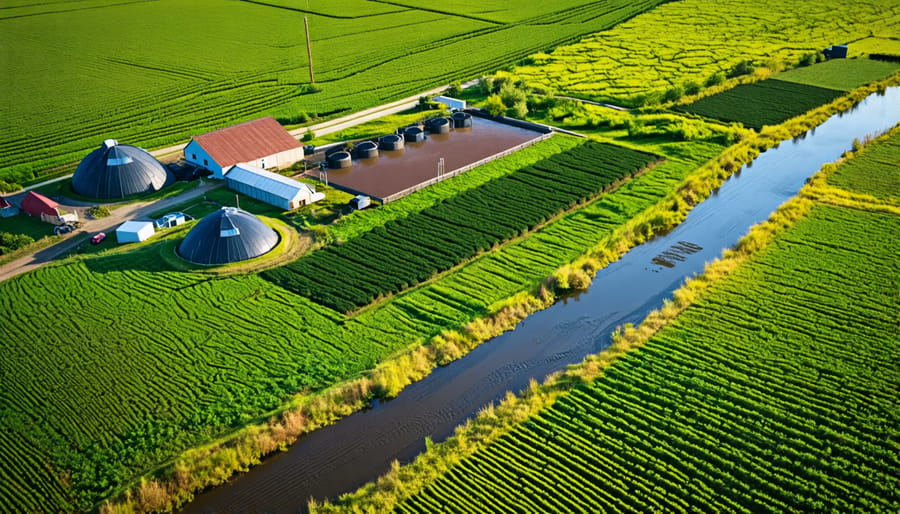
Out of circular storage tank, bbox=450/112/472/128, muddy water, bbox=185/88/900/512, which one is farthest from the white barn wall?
muddy water, bbox=185/88/900/512

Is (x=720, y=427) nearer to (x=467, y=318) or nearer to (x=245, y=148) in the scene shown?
(x=467, y=318)

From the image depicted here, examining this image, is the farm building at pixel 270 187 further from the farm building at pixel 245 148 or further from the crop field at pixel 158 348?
the crop field at pixel 158 348

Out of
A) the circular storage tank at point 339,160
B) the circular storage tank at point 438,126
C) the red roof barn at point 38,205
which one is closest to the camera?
the red roof barn at point 38,205

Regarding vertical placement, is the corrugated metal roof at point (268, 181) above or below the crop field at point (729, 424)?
above

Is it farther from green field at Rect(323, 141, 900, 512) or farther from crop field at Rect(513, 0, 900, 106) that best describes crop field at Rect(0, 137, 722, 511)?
crop field at Rect(513, 0, 900, 106)

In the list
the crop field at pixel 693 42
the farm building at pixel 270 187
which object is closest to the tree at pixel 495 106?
the crop field at pixel 693 42

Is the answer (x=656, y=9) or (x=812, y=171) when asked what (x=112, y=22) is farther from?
(x=812, y=171)

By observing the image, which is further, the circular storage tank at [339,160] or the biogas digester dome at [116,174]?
the circular storage tank at [339,160]

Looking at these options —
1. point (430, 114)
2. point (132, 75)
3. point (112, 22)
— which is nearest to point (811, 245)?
point (430, 114)
